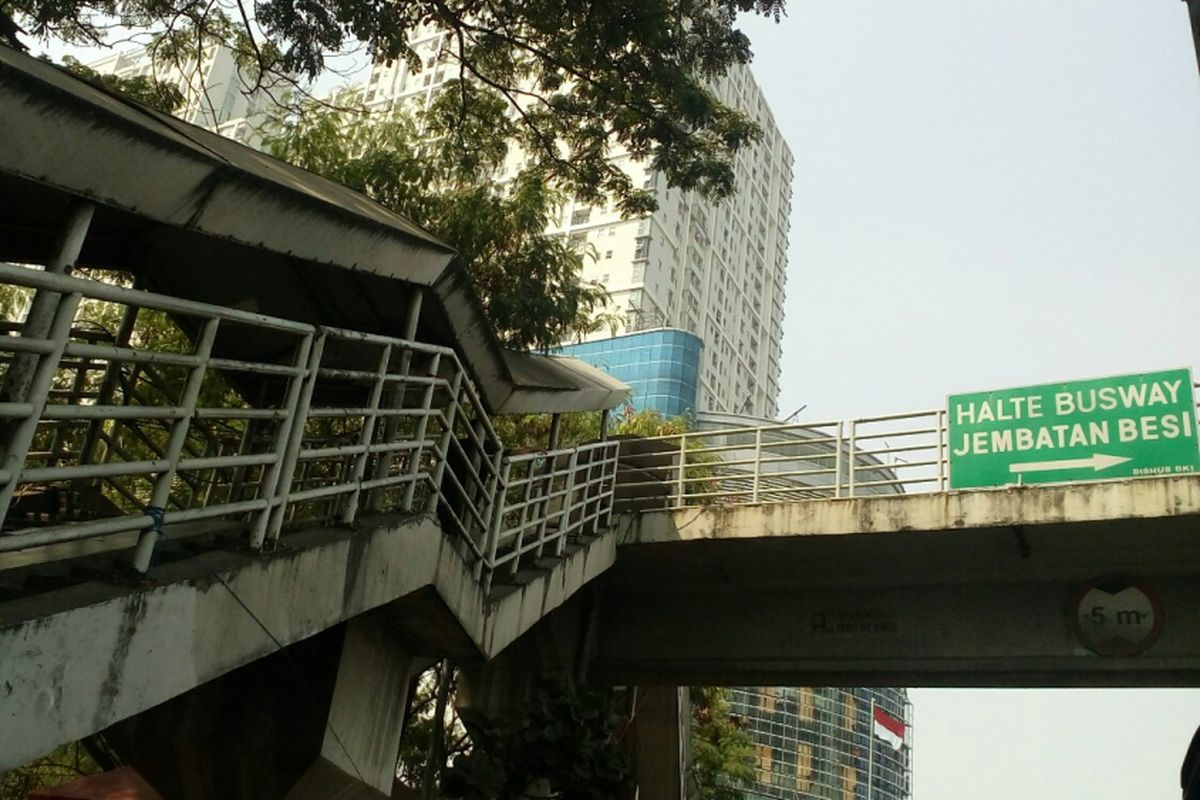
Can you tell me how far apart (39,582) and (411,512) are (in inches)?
89.3

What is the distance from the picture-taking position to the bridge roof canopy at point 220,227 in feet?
10.0

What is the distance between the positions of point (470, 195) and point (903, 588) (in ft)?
22.6

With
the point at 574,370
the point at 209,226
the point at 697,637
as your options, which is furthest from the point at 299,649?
the point at 697,637

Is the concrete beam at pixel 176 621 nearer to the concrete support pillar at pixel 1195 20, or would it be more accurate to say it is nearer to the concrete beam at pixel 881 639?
the concrete support pillar at pixel 1195 20

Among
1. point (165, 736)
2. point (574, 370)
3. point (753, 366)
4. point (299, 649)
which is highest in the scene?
point (753, 366)

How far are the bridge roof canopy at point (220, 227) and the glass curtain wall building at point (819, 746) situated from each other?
4661 cm

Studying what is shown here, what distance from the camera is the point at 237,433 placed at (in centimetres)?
845

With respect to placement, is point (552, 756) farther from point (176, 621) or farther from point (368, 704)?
point (176, 621)

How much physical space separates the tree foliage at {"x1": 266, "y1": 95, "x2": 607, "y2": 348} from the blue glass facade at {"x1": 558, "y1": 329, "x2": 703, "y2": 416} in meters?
38.8

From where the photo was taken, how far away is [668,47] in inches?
373

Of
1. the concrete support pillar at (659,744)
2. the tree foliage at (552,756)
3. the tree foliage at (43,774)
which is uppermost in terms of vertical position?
the tree foliage at (552,756)

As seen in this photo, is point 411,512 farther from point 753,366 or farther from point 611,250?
point 753,366

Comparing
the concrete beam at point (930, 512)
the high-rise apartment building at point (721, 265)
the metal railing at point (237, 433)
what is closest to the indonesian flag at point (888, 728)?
the high-rise apartment building at point (721, 265)

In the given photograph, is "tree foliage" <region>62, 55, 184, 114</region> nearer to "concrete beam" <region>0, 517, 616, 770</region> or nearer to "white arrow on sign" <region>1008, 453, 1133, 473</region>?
"concrete beam" <region>0, 517, 616, 770</region>
